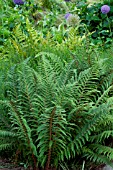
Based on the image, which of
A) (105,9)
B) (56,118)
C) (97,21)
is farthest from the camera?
(97,21)

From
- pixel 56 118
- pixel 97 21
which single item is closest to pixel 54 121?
pixel 56 118

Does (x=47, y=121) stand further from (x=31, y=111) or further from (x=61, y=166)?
(x=61, y=166)

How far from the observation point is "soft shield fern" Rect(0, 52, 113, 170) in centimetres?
237

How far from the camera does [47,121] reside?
2.35m

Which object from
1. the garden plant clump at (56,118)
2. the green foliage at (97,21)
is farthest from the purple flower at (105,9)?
the garden plant clump at (56,118)

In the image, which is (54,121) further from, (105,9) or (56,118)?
(105,9)

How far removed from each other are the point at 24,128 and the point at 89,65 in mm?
867

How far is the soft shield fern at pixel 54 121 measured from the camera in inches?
93.4

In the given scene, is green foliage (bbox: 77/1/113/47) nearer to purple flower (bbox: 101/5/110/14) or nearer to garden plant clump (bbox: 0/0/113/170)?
purple flower (bbox: 101/5/110/14)

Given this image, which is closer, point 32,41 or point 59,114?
point 59,114

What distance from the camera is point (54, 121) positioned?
238cm

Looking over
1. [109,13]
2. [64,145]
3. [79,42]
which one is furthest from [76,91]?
[109,13]

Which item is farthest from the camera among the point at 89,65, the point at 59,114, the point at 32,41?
the point at 32,41

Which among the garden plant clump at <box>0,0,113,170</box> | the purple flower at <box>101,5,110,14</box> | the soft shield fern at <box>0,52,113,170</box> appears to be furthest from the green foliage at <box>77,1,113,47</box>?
the soft shield fern at <box>0,52,113,170</box>
